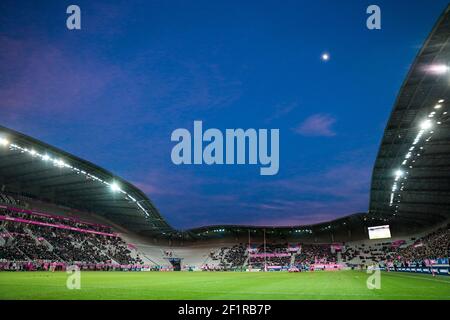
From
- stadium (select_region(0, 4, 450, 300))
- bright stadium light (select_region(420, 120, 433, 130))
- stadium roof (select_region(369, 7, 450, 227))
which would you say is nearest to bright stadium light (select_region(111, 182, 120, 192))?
stadium (select_region(0, 4, 450, 300))

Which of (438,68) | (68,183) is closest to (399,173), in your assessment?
(438,68)

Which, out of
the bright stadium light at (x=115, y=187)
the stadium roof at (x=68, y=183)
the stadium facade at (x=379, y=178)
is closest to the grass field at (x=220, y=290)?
the stadium facade at (x=379, y=178)

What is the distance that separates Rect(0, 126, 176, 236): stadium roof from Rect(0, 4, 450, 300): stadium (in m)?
0.24

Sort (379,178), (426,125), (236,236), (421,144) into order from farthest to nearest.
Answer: (236,236)
(379,178)
(421,144)
(426,125)

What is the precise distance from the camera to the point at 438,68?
89.1 ft

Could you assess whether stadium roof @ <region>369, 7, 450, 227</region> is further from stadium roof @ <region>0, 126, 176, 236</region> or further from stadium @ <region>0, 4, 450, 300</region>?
stadium roof @ <region>0, 126, 176, 236</region>

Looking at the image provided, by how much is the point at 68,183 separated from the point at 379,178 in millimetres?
55821

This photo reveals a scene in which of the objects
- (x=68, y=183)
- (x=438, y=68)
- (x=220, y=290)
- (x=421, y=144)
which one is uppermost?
(x=438, y=68)

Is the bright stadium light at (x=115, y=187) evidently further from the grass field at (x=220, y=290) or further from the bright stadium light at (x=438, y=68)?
the bright stadium light at (x=438, y=68)

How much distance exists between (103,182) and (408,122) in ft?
174

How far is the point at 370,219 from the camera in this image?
88.9 metres

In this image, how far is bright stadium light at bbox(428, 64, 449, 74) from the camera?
26875 mm

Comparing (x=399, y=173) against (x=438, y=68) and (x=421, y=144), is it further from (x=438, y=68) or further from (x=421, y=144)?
(x=438, y=68)
